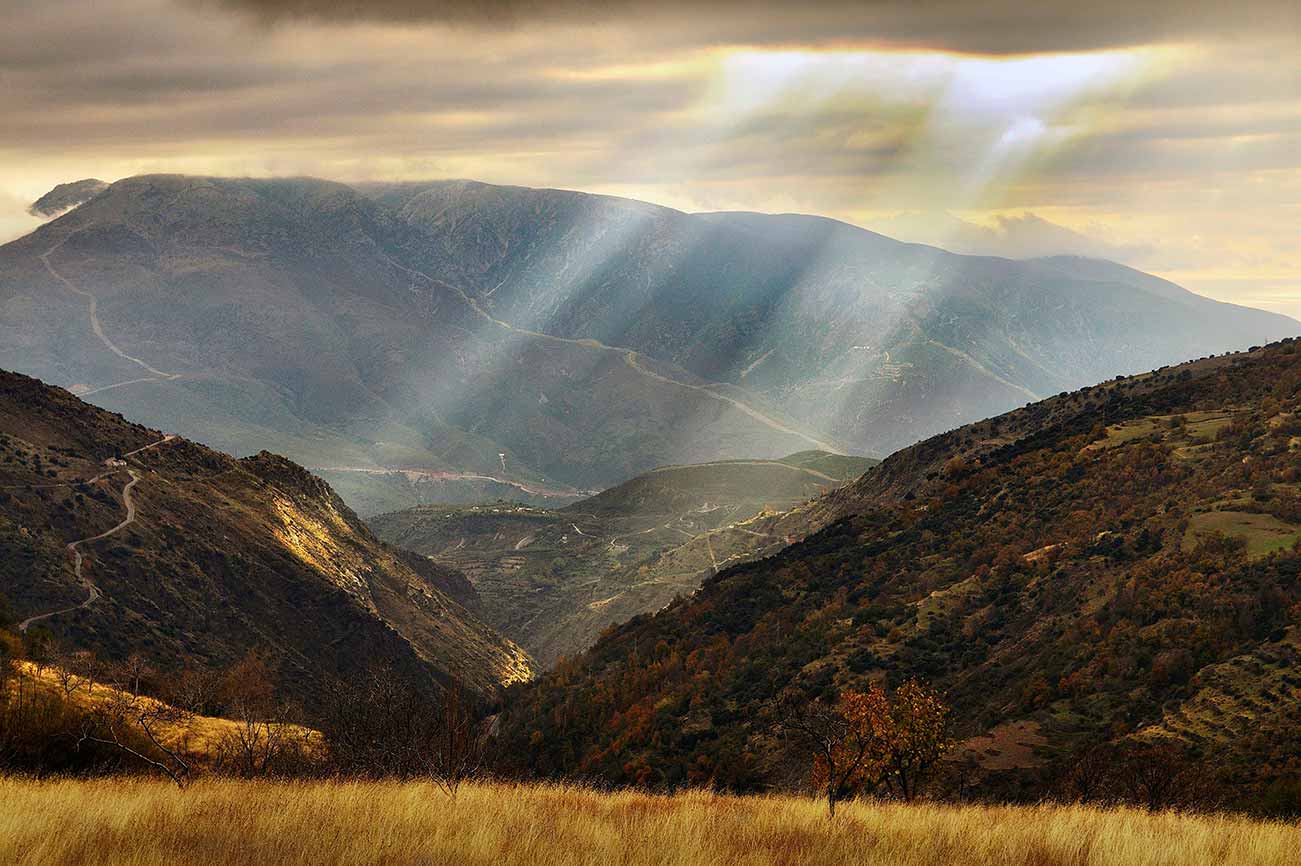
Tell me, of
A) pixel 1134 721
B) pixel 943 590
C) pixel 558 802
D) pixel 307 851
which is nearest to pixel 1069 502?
pixel 943 590

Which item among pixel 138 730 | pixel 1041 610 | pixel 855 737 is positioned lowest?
pixel 1041 610

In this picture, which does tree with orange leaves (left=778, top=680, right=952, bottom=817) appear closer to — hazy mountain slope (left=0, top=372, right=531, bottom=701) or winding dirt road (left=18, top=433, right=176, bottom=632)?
winding dirt road (left=18, top=433, right=176, bottom=632)

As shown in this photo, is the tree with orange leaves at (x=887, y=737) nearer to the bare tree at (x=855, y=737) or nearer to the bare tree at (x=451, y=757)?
the bare tree at (x=855, y=737)

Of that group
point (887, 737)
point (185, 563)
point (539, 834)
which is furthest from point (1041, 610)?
point (185, 563)

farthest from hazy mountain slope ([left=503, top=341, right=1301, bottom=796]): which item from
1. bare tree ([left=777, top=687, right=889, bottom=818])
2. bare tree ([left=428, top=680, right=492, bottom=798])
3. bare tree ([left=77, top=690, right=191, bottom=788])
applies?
bare tree ([left=77, top=690, right=191, bottom=788])

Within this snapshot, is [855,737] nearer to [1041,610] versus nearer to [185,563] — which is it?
[1041,610]

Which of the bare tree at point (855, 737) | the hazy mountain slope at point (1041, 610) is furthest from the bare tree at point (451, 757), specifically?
the hazy mountain slope at point (1041, 610)

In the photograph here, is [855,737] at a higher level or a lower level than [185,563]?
higher
